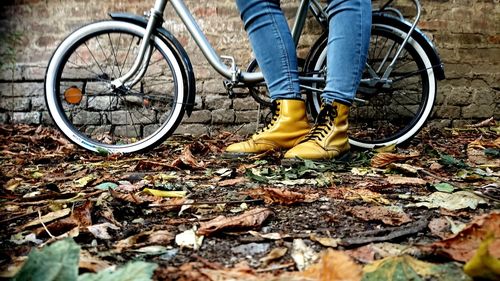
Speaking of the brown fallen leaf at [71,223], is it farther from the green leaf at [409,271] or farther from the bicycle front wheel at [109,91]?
the bicycle front wheel at [109,91]

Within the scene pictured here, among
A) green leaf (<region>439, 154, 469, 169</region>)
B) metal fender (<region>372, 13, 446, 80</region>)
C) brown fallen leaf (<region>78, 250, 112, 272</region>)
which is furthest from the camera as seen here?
metal fender (<region>372, 13, 446, 80</region>)

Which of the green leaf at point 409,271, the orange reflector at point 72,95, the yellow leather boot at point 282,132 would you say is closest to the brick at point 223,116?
the orange reflector at point 72,95

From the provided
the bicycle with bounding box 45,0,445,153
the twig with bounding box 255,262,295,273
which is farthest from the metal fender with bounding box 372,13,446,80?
the twig with bounding box 255,262,295,273

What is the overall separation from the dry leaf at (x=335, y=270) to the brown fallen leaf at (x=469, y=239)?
159mm

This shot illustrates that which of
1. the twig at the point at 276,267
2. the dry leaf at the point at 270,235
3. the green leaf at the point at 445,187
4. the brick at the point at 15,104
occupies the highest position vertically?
the brick at the point at 15,104

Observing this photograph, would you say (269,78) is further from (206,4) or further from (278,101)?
(206,4)

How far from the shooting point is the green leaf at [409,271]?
1.76 feet

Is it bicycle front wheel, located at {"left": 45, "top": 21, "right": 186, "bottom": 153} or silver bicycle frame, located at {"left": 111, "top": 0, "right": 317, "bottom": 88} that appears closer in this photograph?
silver bicycle frame, located at {"left": 111, "top": 0, "right": 317, "bottom": 88}

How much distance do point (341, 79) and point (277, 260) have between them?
1164 millimetres

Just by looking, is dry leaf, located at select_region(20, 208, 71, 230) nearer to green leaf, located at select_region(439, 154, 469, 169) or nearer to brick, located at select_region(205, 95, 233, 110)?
green leaf, located at select_region(439, 154, 469, 169)

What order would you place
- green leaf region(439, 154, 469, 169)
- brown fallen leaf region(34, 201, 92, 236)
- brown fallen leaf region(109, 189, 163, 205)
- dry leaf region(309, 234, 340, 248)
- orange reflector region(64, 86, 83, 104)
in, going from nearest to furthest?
dry leaf region(309, 234, 340, 248) → brown fallen leaf region(34, 201, 92, 236) → brown fallen leaf region(109, 189, 163, 205) → green leaf region(439, 154, 469, 169) → orange reflector region(64, 86, 83, 104)

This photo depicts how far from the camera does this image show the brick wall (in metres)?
3.03

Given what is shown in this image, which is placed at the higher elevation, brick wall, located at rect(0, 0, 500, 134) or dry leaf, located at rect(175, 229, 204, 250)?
brick wall, located at rect(0, 0, 500, 134)

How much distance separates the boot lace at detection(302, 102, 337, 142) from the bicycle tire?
59 cm
